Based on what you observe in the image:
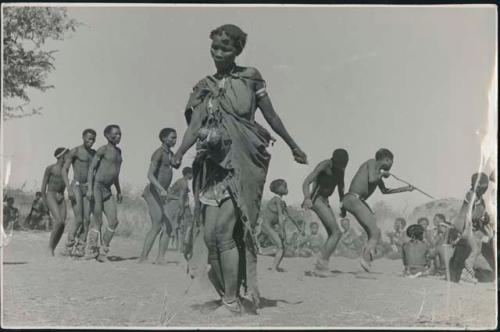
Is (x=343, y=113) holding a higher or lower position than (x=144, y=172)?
higher

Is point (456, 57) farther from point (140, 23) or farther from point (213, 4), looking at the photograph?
point (140, 23)

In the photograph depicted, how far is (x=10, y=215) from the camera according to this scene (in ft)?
24.4

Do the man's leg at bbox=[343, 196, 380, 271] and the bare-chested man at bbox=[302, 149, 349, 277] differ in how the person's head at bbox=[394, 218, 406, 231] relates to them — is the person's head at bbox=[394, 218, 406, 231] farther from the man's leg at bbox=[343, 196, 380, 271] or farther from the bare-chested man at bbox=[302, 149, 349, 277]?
the bare-chested man at bbox=[302, 149, 349, 277]

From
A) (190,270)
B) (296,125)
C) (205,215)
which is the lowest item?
(190,270)

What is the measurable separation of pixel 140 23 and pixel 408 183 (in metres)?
3.11

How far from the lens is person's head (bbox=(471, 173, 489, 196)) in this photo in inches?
290

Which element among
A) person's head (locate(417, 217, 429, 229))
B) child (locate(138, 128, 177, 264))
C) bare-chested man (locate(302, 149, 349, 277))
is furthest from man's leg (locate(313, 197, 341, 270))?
child (locate(138, 128, 177, 264))

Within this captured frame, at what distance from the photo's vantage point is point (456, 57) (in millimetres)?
7488

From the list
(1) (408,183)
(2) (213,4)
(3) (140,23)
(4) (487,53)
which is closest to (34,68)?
(3) (140,23)

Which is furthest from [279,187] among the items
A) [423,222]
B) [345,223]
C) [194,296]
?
[423,222]

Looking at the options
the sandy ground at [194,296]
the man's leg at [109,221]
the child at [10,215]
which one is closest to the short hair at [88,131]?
the man's leg at [109,221]

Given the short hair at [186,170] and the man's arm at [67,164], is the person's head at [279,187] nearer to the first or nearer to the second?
the short hair at [186,170]

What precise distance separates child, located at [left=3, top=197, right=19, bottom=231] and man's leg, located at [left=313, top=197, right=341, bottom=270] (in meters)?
2.97

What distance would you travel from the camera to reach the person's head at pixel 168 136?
24.6 feet
